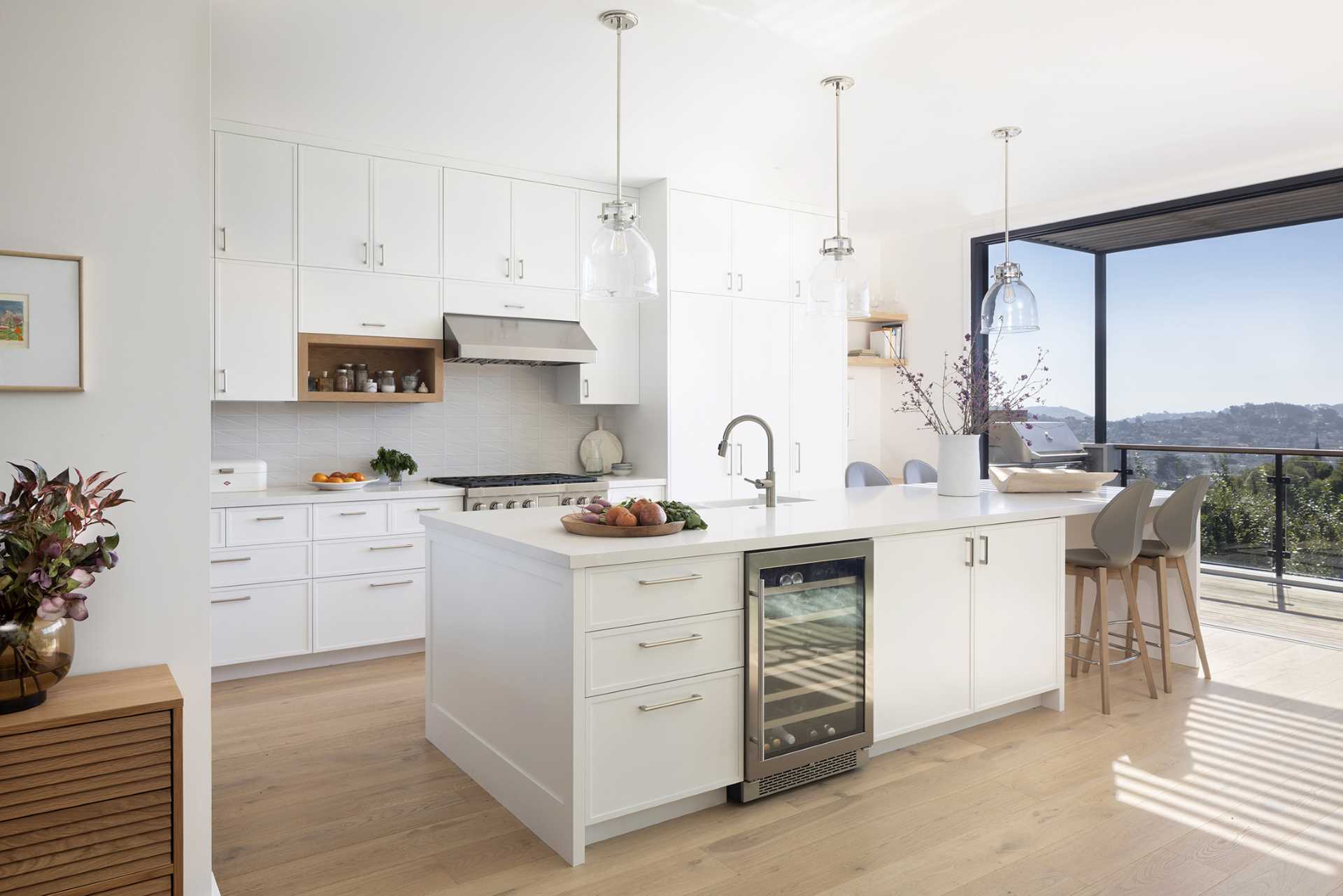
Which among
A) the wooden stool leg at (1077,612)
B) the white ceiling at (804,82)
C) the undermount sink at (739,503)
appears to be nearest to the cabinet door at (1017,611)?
the wooden stool leg at (1077,612)

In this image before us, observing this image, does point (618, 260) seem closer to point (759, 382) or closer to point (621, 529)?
point (621, 529)

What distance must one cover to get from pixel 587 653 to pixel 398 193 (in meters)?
3.09

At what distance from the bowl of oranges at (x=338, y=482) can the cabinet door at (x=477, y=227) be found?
1.16 metres

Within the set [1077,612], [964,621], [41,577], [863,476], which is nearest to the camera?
[41,577]

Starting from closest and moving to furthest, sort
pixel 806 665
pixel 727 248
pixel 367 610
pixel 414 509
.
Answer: pixel 806 665 < pixel 367 610 < pixel 414 509 < pixel 727 248

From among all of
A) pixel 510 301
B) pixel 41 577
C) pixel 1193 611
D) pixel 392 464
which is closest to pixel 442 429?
pixel 392 464

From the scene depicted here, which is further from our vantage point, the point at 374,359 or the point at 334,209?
the point at 374,359

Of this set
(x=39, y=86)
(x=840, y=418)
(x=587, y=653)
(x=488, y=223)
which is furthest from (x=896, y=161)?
(x=39, y=86)

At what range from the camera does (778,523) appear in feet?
9.34

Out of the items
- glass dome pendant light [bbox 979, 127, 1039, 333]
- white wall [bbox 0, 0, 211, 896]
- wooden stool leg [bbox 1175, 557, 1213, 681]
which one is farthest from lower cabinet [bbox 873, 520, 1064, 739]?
white wall [bbox 0, 0, 211, 896]

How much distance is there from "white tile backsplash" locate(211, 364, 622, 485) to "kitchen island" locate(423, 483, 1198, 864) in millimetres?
1880

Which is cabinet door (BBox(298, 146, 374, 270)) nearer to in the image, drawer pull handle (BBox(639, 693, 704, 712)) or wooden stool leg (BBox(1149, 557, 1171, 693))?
drawer pull handle (BBox(639, 693, 704, 712))

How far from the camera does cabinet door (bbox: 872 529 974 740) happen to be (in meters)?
2.88

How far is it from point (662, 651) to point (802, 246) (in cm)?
388
